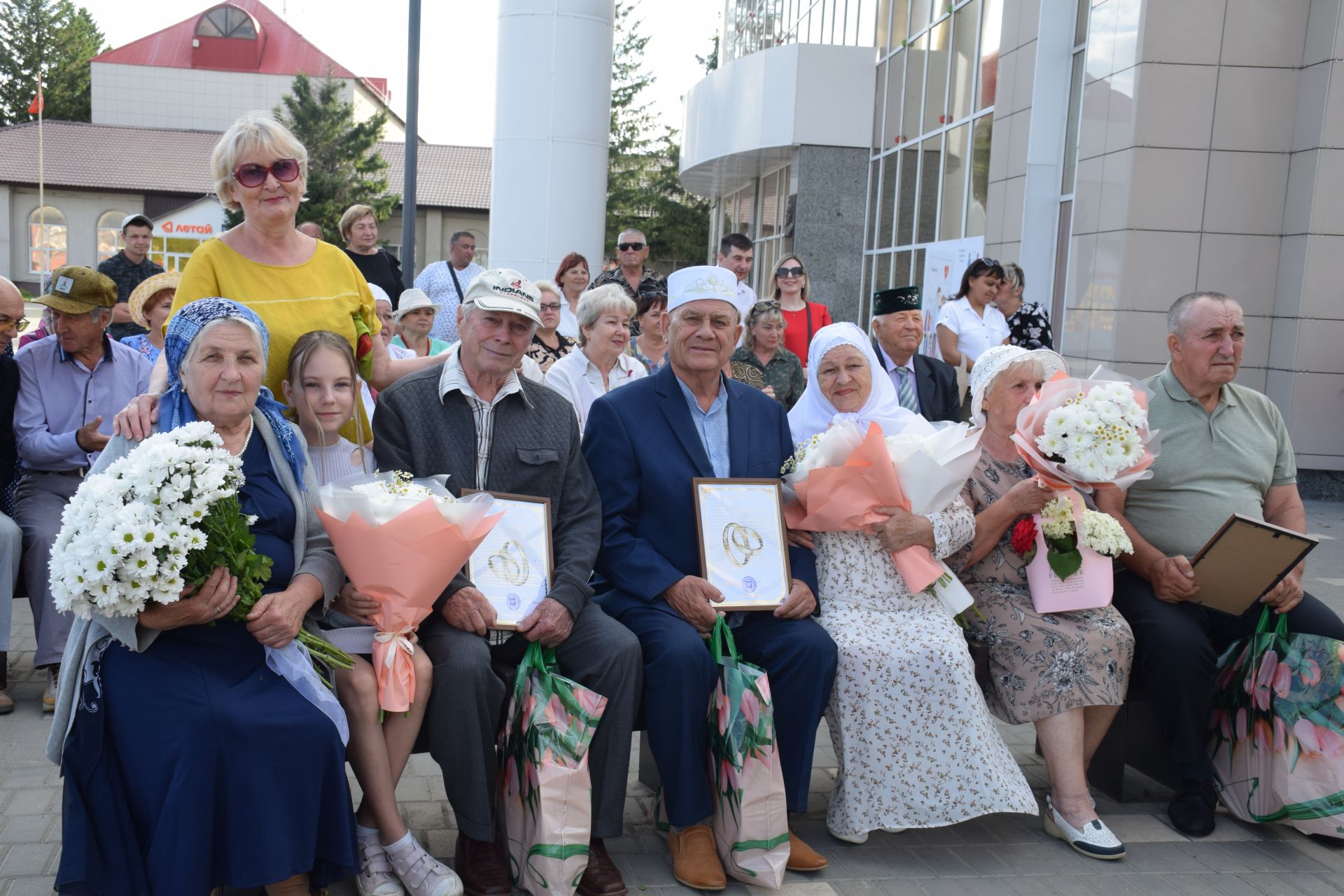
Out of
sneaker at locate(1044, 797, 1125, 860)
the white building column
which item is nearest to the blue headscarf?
sneaker at locate(1044, 797, 1125, 860)

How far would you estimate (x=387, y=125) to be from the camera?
2502 inches

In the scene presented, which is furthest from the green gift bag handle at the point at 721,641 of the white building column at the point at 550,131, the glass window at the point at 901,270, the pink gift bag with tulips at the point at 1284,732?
the glass window at the point at 901,270

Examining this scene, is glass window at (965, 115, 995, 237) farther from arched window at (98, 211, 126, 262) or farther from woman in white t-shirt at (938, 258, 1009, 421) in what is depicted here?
arched window at (98, 211, 126, 262)

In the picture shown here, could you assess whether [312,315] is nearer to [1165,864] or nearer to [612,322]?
[612,322]

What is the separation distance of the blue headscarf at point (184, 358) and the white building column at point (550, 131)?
9321 millimetres

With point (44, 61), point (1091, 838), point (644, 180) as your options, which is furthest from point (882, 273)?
point (44, 61)

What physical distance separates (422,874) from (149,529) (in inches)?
52.9

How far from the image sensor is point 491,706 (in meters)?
3.61

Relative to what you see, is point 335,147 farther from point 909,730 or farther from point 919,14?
point 909,730

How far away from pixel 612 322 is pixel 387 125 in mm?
61866

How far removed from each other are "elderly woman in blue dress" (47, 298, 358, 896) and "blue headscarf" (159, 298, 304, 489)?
0.07 metres

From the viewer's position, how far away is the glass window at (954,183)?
49.7 ft

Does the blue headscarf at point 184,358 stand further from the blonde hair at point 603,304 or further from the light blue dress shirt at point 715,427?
the blonde hair at point 603,304

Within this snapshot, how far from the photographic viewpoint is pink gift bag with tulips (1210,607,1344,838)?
417 cm
